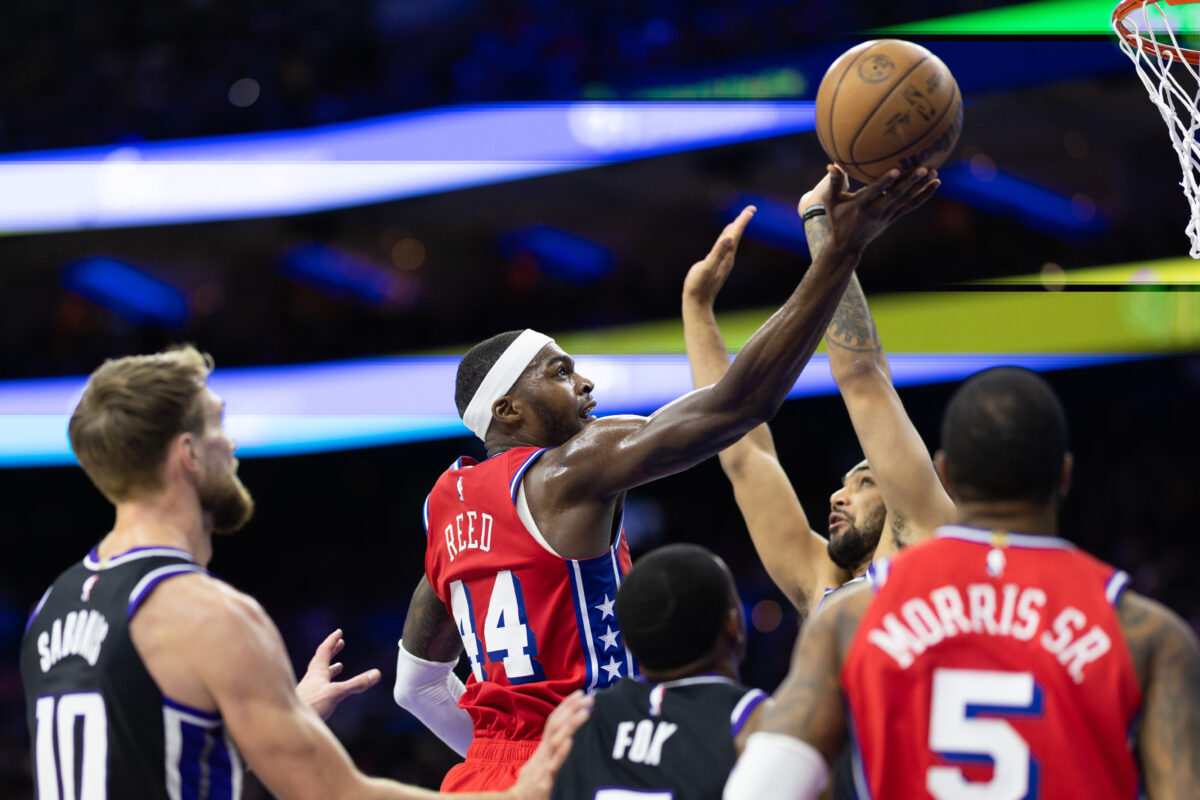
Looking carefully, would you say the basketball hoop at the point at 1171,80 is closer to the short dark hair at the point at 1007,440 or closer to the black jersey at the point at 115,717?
the short dark hair at the point at 1007,440

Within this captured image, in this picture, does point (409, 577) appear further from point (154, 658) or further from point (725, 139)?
point (154, 658)

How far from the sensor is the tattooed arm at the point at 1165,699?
6.88 ft

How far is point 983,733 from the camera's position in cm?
218

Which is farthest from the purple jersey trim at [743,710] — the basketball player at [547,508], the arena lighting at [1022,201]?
the arena lighting at [1022,201]

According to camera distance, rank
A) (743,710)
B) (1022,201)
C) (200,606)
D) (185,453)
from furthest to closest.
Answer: (1022,201) < (185,453) < (200,606) < (743,710)

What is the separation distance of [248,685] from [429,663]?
1902 mm

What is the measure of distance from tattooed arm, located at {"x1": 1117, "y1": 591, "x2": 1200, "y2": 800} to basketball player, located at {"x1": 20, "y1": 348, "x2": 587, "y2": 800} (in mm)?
1151

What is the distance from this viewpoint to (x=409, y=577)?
1590cm

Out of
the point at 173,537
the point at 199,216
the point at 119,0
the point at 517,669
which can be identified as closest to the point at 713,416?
the point at 517,669

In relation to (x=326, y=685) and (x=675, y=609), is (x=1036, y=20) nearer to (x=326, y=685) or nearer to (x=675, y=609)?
(x=326, y=685)

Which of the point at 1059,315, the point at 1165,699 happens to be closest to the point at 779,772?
the point at 1165,699

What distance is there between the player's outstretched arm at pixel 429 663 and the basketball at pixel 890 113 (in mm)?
2112

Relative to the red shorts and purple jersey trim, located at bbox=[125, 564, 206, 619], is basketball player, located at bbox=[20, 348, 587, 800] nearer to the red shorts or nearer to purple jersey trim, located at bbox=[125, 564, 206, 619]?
purple jersey trim, located at bbox=[125, 564, 206, 619]

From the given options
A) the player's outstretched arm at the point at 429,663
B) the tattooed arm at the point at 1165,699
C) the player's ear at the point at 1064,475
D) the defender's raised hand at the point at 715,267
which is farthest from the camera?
the player's outstretched arm at the point at 429,663
